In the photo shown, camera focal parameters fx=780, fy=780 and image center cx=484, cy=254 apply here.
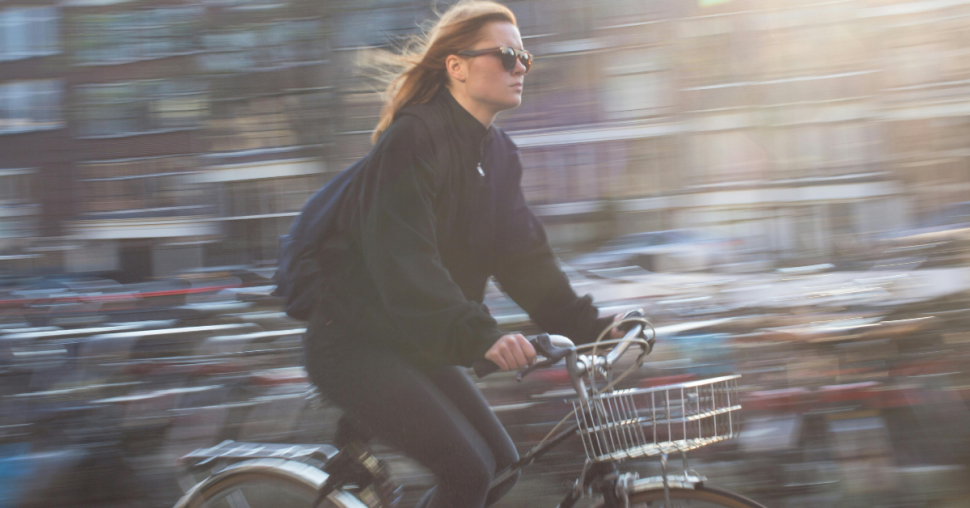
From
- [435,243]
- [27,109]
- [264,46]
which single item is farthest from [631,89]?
[435,243]

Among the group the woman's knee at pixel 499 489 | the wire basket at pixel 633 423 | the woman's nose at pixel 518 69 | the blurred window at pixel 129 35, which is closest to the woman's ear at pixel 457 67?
the woman's nose at pixel 518 69

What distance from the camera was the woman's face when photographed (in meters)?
2.05

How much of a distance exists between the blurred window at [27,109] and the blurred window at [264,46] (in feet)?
3.67

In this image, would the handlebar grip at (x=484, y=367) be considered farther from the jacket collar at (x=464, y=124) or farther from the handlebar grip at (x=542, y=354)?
the jacket collar at (x=464, y=124)

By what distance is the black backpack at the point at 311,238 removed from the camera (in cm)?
195

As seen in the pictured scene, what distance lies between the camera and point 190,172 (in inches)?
199

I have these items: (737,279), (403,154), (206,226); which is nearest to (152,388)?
(206,226)

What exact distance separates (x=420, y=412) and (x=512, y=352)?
14.2 inches

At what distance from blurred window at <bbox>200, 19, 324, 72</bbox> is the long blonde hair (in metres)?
2.64

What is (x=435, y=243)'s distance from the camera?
1861mm

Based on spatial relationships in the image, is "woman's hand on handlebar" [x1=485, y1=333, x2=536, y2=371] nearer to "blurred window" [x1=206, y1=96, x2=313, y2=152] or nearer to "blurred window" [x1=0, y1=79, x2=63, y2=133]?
"blurred window" [x1=206, y1=96, x2=313, y2=152]

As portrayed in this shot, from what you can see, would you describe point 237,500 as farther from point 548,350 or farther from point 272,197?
point 272,197

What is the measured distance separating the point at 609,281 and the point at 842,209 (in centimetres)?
2424

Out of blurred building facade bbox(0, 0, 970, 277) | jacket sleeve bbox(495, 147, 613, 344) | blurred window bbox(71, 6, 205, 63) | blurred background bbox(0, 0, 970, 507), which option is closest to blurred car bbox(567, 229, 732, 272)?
blurred background bbox(0, 0, 970, 507)
